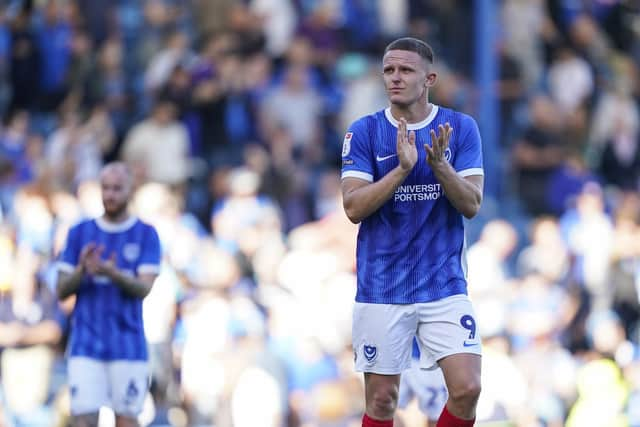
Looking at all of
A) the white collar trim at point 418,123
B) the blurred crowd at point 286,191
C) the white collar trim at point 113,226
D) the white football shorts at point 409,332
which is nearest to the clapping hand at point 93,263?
the white collar trim at point 113,226

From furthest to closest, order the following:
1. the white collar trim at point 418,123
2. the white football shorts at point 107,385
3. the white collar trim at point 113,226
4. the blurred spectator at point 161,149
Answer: the blurred spectator at point 161,149 < the white collar trim at point 113,226 < the white football shorts at point 107,385 < the white collar trim at point 418,123

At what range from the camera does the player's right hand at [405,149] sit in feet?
27.2

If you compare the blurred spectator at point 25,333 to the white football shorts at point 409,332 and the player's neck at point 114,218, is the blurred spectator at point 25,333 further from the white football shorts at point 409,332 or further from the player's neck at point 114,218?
the white football shorts at point 409,332

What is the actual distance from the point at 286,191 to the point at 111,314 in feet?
25.6

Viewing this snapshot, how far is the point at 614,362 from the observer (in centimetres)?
1598

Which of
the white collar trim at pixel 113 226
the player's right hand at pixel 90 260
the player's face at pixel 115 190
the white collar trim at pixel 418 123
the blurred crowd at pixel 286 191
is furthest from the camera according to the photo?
the blurred crowd at pixel 286 191

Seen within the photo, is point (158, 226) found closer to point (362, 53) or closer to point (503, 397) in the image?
point (503, 397)

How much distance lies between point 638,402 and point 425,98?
781 cm

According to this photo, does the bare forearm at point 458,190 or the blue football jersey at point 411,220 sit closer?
the bare forearm at point 458,190

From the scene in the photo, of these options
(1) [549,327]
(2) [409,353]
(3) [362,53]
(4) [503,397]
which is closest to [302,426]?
(4) [503,397]

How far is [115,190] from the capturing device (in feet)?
36.3

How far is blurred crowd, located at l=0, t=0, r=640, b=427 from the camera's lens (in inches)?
598

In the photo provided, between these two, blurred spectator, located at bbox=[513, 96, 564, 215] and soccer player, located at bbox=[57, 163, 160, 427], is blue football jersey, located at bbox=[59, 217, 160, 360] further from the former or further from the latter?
blurred spectator, located at bbox=[513, 96, 564, 215]

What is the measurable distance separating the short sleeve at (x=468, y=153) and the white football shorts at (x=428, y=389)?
246 centimetres
